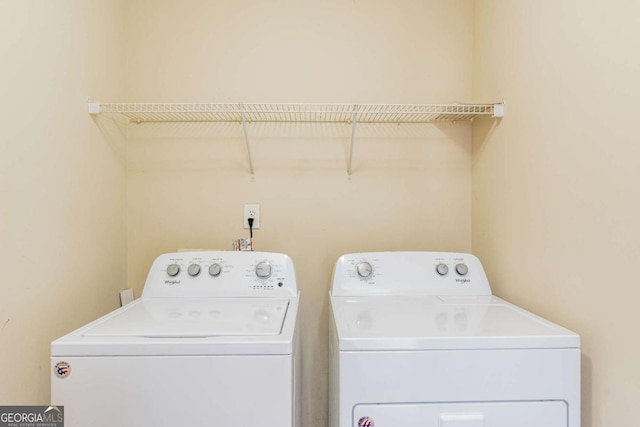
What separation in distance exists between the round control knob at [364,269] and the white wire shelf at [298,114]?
498 millimetres

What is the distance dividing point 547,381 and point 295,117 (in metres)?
1.42

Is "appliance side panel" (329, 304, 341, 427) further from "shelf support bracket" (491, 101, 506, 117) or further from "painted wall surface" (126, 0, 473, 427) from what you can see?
"shelf support bracket" (491, 101, 506, 117)

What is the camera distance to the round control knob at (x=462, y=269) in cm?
152

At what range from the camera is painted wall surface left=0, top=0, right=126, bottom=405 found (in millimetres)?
1055

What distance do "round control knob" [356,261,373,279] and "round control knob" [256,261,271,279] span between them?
367mm

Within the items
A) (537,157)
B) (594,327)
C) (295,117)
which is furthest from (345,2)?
(594,327)

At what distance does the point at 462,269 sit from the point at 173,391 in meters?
1.17

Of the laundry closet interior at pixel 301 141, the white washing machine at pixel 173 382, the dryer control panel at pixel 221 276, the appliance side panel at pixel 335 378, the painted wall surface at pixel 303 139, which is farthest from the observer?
the painted wall surface at pixel 303 139

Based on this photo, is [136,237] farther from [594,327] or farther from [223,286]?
[594,327]

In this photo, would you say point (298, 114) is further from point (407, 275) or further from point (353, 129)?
point (407, 275)

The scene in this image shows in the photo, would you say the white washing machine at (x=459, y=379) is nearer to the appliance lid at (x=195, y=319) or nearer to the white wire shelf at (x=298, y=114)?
the appliance lid at (x=195, y=319)

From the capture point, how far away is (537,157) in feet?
4.16

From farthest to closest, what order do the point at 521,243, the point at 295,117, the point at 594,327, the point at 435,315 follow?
1. the point at 295,117
2. the point at 521,243
3. the point at 435,315
4. the point at 594,327

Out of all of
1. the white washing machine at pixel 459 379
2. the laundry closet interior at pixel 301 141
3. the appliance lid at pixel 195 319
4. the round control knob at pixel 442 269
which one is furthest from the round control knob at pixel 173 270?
the round control knob at pixel 442 269
